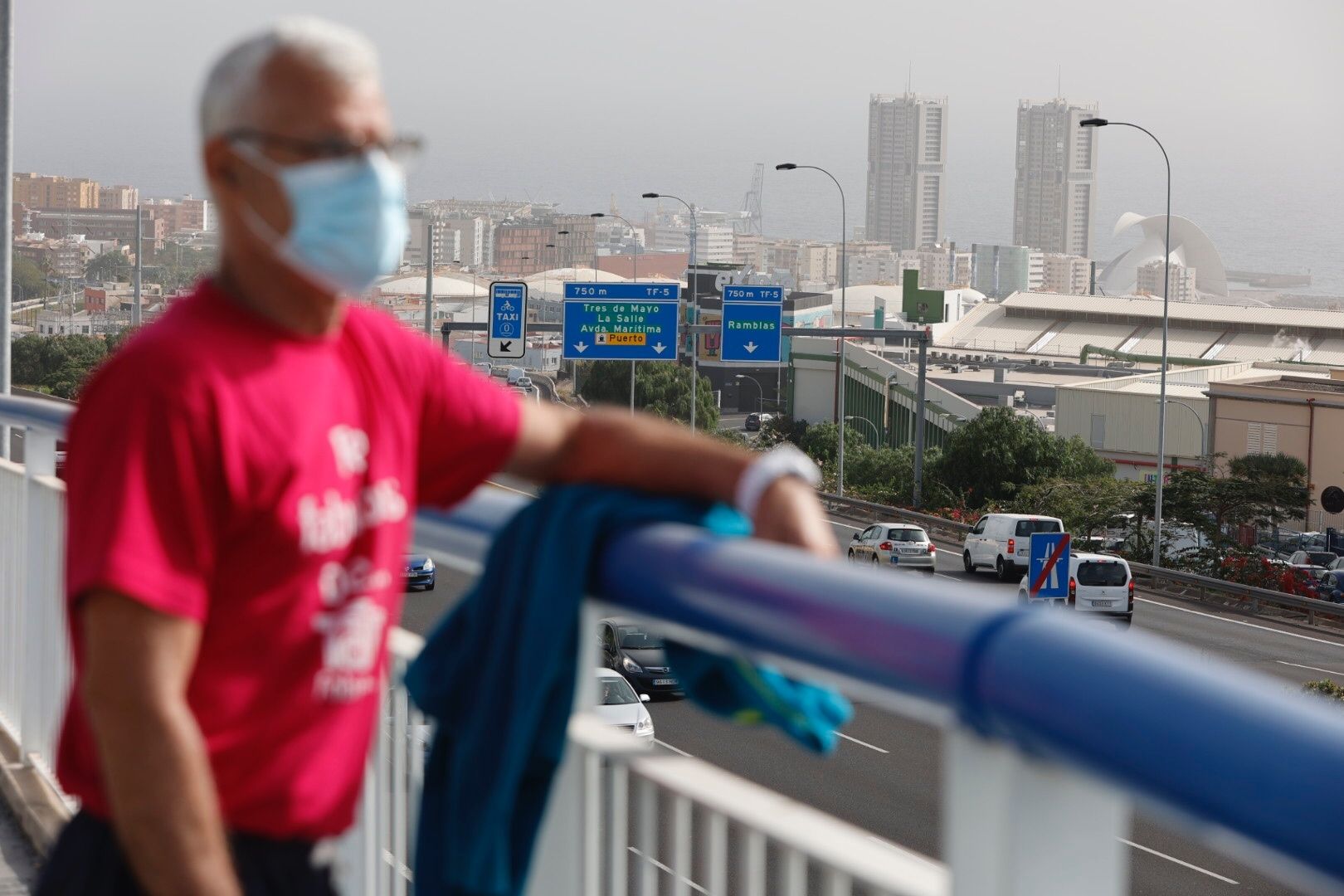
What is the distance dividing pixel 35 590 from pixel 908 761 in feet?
62.8

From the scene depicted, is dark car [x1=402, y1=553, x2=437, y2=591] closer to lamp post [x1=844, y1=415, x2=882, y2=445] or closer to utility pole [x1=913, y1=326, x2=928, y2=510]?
utility pole [x1=913, y1=326, x2=928, y2=510]

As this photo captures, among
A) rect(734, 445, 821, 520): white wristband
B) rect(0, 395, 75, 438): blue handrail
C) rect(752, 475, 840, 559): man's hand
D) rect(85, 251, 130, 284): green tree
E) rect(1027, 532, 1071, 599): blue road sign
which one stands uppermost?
rect(85, 251, 130, 284): green tree

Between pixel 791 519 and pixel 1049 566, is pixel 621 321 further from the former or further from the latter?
pixel 791 519

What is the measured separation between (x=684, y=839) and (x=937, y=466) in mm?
51395

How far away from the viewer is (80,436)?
1707 mm

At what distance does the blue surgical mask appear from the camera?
72.9 inches

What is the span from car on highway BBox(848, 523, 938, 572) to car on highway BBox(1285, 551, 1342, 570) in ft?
53.6

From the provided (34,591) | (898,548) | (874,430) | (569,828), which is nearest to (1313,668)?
(898,548)

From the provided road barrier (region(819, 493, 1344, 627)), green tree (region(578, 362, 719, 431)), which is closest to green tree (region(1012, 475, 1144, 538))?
road barrier (region(819, 493, 1344, 627))

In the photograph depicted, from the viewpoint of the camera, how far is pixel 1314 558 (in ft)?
162

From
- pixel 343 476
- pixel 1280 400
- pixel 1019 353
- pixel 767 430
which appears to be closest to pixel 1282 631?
pixel 1280 400

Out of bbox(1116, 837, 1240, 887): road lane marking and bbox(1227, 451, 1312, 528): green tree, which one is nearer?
bbox(1116, 837, 1240, 887): road lane marking

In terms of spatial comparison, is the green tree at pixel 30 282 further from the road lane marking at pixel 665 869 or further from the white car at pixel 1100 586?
the road lane marking at pixel 665 869

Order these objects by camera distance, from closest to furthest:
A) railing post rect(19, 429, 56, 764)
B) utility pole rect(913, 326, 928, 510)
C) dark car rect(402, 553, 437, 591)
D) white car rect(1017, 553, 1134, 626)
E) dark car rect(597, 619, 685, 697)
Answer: railing post rect(19, 429, 56, 764) < dark car rect(597, 619, 685, 697) < dark car rect(402, 553, 437, 591) < white car rect(1017, 553, 1134, 626) < utility pole rect(913, 326, 928, 510)
